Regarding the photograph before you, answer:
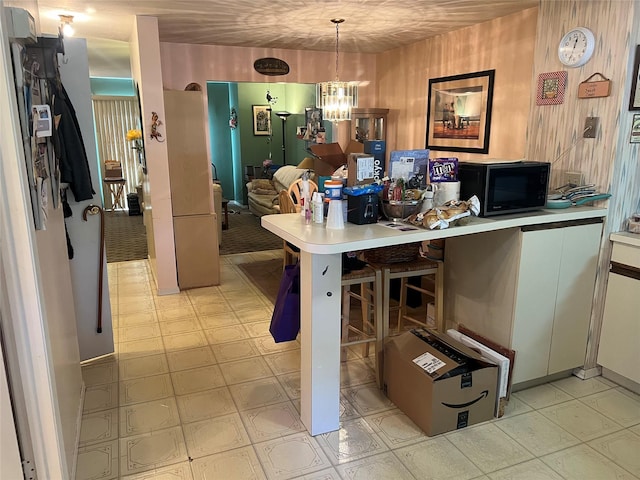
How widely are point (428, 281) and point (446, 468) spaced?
174cm

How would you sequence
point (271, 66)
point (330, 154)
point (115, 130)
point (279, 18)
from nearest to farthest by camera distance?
point (330, 154) < point (279, 18) < point (271, 66) < point (115, 130)

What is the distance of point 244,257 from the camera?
552 cm

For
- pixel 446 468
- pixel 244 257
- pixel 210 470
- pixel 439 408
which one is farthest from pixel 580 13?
pixel 244 257

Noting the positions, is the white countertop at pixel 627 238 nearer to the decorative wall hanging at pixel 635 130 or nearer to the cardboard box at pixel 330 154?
the decorative wall hanging at pixel 635 130

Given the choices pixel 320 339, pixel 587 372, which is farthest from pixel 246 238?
pixel 587 372

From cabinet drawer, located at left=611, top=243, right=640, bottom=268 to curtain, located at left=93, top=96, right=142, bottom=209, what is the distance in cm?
811

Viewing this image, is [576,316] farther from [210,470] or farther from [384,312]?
[210,470]

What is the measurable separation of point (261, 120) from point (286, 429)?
726 centimetres

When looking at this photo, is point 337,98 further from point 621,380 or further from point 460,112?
point 621,380

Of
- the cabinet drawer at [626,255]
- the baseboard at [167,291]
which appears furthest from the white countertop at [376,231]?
Result: the baseboard at [167,291]

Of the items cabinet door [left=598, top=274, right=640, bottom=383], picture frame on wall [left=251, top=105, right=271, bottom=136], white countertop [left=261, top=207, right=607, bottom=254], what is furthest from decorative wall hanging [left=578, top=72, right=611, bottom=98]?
picture frame on wall [left=251, top=105, right=271, bottom=136]

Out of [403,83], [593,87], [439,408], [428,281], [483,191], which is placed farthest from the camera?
[403,83]

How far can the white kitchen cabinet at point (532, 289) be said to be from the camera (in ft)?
8.08

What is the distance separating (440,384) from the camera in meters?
2.20
